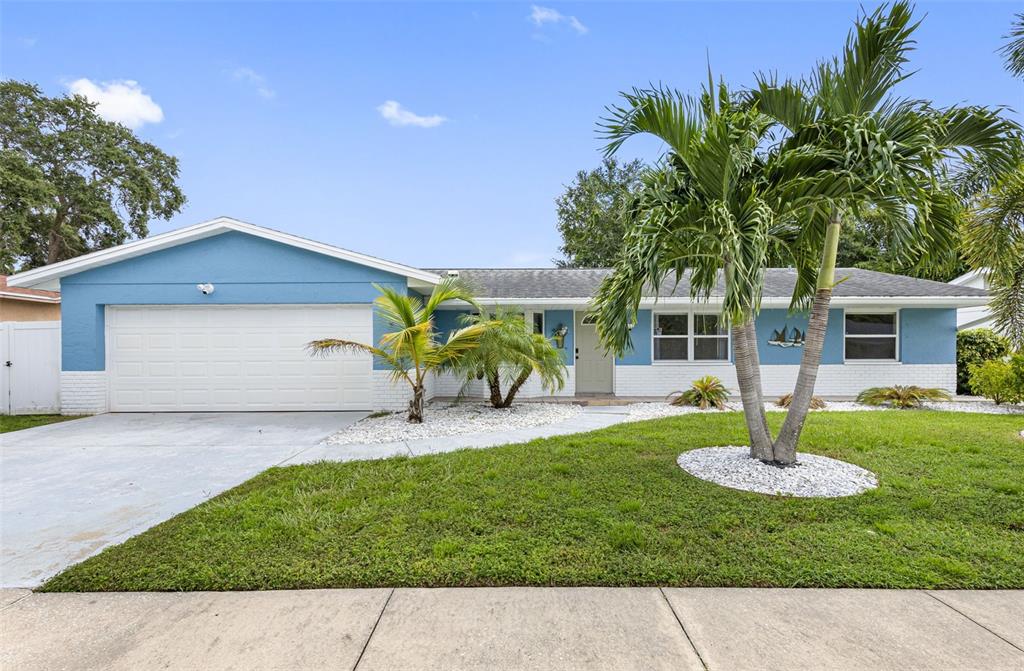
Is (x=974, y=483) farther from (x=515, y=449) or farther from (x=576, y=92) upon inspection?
(x=576, y=92)

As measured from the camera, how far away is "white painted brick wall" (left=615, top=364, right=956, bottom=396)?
11328 millimetres

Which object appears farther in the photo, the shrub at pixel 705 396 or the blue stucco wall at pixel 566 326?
the blue stucco wall at pixel 566 326

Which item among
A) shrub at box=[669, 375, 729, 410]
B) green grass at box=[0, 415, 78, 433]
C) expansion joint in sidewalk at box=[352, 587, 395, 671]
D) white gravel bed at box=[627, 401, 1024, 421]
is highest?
shrub at box=[669, 375, 729, 410]

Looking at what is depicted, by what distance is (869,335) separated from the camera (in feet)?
37.8

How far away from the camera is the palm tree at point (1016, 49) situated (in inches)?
254

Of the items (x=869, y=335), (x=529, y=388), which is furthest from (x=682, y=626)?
(x=869, y=335)

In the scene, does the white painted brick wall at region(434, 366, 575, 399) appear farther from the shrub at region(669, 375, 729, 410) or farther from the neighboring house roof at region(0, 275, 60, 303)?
the neighboring house roof at region(0, 275, 60, 303)

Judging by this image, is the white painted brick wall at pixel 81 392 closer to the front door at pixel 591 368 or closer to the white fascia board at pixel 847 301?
the white fascia board at pixel 847 301

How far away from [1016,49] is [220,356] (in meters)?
14.9

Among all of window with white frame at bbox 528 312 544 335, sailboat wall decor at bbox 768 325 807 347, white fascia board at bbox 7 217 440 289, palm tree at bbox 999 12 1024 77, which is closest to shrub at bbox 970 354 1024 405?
sailboat wall decor at bbox 768 325 807 347

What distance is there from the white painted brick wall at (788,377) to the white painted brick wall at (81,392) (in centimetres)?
1168

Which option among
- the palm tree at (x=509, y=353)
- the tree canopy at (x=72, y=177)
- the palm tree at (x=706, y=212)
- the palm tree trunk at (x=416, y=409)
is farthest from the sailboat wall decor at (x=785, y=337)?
the tree canopy at (x=72, y=177)

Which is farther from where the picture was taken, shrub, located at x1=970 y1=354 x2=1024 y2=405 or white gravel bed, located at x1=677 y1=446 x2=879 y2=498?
shrub, located at x1=970 y1=354 x2=1024 y2=405

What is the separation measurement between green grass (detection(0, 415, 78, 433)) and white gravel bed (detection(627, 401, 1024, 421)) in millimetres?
11433
